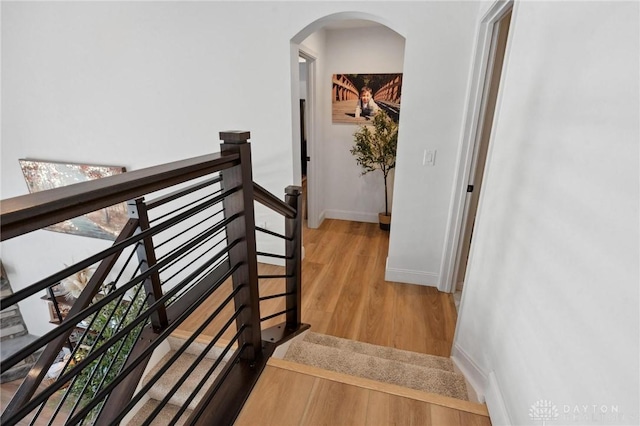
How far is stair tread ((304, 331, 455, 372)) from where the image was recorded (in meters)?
1.93

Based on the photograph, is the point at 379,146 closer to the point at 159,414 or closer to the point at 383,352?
the point at 383,352

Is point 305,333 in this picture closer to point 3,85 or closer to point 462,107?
point 462,107

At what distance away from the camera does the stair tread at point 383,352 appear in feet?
6.34

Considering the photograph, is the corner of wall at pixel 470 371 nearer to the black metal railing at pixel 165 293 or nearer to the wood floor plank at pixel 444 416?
the wood floor plank at pixel 444 416

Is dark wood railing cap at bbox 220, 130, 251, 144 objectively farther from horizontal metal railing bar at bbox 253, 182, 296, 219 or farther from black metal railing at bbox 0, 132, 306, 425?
horizontal metal railing bar at bbox 253, 182, 296, 219

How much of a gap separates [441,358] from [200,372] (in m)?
1.60

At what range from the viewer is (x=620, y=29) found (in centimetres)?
74

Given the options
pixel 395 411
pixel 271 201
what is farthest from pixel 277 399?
pixel 271 201

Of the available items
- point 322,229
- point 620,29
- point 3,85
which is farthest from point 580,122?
point 3,85

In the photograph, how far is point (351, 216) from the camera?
4.39 m

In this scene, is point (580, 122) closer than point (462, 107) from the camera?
Yes

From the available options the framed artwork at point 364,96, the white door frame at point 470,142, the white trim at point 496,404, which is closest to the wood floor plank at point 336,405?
the white trim at point 496,404

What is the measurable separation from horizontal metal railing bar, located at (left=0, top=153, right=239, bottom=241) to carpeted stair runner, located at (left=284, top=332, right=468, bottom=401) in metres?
1.42

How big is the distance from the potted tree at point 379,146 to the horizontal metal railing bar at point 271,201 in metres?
2.28
